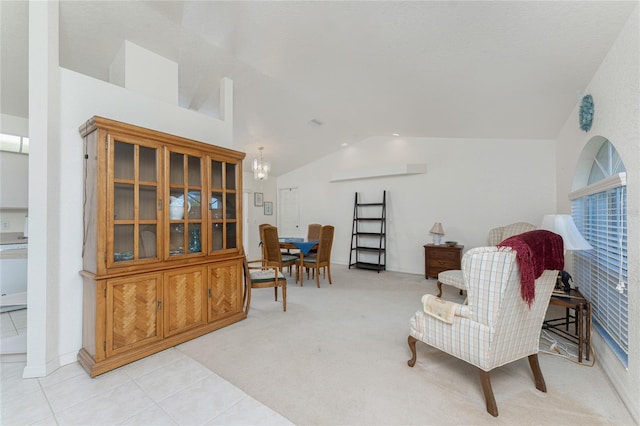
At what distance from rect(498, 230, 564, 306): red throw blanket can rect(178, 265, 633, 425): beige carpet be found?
2.47 ft

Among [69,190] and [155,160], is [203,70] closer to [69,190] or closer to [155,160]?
[155,160]

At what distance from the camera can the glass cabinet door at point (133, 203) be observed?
229 cm

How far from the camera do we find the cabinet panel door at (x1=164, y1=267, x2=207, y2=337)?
2.56 m

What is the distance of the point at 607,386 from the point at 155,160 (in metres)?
3.93

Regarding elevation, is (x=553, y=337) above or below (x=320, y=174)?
below

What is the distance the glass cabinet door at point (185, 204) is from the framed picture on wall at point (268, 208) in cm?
499

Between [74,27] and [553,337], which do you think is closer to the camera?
[74,27]

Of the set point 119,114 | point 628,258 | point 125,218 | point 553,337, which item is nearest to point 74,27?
point 119,114

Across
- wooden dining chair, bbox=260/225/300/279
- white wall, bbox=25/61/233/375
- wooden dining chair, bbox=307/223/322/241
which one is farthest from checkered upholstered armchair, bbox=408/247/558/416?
wooden dining chair, bbox=307/223/322/241

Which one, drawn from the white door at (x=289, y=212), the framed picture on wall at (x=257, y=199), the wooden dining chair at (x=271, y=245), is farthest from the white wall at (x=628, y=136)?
the framed picture on wall at (x=257, y=199)

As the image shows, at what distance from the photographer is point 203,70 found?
341 centimetres

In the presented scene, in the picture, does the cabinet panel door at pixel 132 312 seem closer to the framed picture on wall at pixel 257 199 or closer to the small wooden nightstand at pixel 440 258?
the small wooden nightstand at pixel 440 258

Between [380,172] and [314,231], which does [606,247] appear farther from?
[314,231]

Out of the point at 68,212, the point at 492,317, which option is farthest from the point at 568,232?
the point at 68,212
